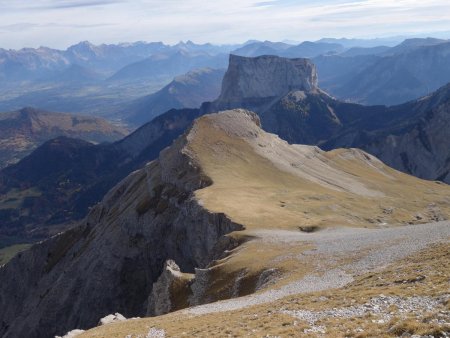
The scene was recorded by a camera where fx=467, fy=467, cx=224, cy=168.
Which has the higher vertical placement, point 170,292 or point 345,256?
point 345,256

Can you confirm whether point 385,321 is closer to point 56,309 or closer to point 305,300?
point 305,300

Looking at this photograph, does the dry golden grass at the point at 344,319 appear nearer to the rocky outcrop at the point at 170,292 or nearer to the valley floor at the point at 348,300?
the valley floor at the point at 348,300

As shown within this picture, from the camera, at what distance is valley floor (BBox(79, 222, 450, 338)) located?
2811 cm

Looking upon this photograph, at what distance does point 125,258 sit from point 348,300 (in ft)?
304

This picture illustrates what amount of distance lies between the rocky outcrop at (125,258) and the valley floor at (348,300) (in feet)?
119

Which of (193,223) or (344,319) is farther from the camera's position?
(193,223)

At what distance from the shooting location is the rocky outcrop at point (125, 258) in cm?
10894

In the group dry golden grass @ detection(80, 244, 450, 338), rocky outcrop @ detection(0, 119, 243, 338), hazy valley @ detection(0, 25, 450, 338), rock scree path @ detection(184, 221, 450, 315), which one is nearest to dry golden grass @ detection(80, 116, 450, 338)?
dry golden grass @ detection(80, 244, 450, 338)

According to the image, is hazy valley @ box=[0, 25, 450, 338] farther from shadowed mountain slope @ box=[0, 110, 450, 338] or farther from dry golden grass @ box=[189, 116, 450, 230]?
dry golden grass @ box=[189, 116, 450, 230]

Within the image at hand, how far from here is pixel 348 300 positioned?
1389 inches

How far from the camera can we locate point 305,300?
39.4 m

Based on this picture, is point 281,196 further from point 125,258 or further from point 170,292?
point 170,292

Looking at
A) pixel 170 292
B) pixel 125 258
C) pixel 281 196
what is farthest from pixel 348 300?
pixel 125 258

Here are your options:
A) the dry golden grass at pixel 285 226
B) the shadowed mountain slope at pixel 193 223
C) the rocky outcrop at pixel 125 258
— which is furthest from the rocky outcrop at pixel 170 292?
the rocky outcrop at pixel 125 258
